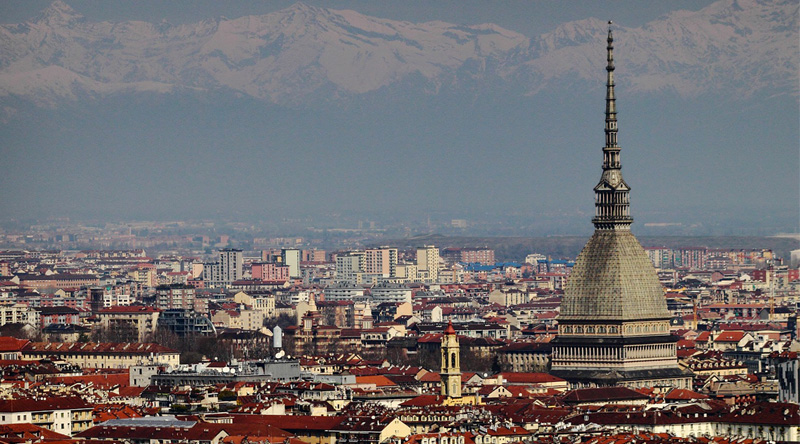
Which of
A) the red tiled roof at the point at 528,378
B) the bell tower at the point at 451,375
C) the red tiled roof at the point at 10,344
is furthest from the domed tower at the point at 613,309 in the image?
the red tiled roof at the point at 10,344

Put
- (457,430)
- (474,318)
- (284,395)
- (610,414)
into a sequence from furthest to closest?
(474,318), (284,395), (610,414), (457,430)

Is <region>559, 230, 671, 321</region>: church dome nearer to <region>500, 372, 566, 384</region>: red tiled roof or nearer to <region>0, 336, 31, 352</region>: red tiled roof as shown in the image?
<region>500, 372, 566, 384</region>: red tiled roof

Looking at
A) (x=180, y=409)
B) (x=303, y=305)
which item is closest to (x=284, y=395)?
(x=180, y=409)

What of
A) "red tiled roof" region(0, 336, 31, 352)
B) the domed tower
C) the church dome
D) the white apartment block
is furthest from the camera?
the white apartment block

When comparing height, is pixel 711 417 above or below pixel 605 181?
below

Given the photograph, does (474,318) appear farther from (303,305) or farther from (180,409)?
(180,409)

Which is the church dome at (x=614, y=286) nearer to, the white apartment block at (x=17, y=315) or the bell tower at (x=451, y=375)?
the bell tower at (x=451, y=375)

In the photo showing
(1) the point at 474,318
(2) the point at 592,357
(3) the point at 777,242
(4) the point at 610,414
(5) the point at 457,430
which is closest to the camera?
(5) the point at 457,430

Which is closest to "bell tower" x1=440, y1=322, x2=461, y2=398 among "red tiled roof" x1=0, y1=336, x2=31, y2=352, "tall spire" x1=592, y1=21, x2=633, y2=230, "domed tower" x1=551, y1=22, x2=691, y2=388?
"domed tower" x1=551, y1=22, x2=691, y2=388
